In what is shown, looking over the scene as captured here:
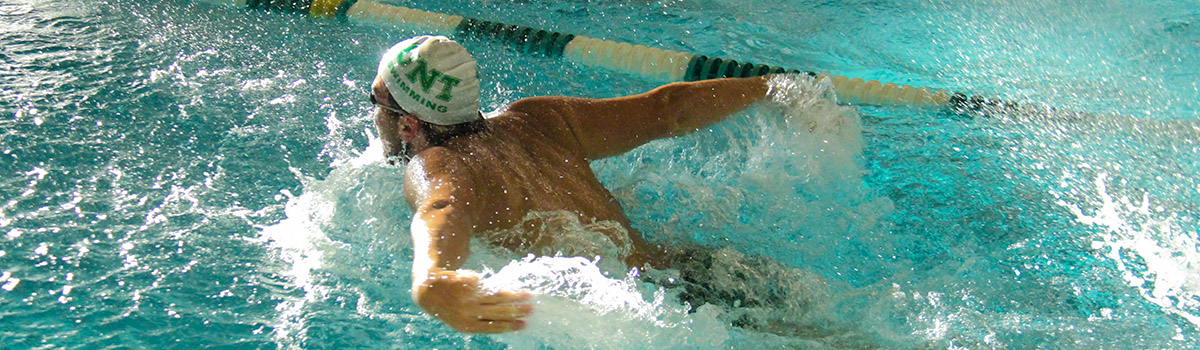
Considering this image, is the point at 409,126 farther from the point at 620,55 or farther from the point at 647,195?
the point at 620,55

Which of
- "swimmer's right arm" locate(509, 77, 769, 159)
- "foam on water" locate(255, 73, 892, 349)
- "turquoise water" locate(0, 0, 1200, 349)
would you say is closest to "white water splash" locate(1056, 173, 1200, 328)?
"turquoise water" locate(0, 0, 1200, 349)

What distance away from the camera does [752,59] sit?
4078mm

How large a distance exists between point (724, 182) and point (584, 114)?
70 cm

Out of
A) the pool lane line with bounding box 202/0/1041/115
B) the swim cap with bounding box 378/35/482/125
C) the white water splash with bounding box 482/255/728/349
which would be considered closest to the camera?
the white water splash with bounding box 482/255/728/349

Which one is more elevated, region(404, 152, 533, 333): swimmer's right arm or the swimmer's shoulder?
the swimmer's shoulder

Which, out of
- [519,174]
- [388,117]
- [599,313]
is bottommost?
[599,313]

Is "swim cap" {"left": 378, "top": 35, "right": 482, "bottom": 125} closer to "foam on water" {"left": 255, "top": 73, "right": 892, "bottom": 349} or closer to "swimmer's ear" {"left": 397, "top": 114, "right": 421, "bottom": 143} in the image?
"swimmer's ear" {"left": 397, "top": 114, "right": 421, "bottom": 143}

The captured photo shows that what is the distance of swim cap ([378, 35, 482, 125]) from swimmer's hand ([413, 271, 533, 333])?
23.5 inches

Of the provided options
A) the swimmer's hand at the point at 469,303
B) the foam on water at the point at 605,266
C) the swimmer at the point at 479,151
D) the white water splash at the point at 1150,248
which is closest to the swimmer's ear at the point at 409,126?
the swimmer at the point at 479,151

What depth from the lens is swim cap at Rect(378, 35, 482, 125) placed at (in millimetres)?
1926

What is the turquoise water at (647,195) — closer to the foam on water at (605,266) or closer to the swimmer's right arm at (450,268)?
the foam on water at (605,266)

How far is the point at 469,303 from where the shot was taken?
1447 millimetres

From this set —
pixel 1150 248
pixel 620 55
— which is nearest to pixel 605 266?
pixel 1150 248

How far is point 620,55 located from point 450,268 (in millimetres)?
2558
